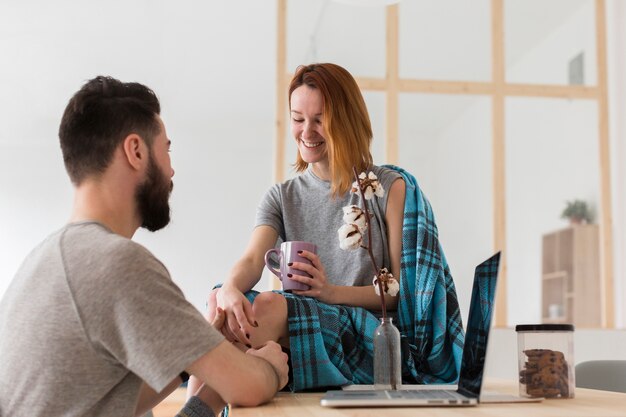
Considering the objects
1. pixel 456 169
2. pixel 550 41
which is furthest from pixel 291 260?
pixel 550 41

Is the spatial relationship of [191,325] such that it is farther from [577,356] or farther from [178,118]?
[178,118]

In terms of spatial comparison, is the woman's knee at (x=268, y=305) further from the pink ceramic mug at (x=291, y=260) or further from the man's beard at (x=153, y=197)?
the man's beard at (x=153, y=197)

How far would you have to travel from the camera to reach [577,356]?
4.80 m

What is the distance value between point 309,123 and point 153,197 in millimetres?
632

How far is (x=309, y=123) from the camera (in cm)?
200

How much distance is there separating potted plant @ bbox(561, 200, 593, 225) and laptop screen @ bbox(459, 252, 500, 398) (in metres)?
4.20

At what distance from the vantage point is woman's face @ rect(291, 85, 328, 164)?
200cm

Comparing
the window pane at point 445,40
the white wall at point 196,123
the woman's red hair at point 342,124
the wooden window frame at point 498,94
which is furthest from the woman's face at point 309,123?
the window pane at point 445,40

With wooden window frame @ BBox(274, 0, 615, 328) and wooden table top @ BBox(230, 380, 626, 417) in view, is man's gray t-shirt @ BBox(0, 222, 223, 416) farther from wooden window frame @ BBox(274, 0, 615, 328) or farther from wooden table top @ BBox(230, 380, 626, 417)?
wooden window frame @ BBox(274, 0, 615, 328)

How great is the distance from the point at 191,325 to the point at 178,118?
6145 millimetres

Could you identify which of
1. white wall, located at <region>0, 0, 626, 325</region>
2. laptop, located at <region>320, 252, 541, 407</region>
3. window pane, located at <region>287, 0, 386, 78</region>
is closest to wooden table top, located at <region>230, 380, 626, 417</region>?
laptop, located at <region>320, 252, 541, 407</region>

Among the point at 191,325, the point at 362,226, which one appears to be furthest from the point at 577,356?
the point at 191,325

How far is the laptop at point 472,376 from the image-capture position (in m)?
1.06

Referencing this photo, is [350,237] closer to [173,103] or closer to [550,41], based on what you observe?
[550,41]
